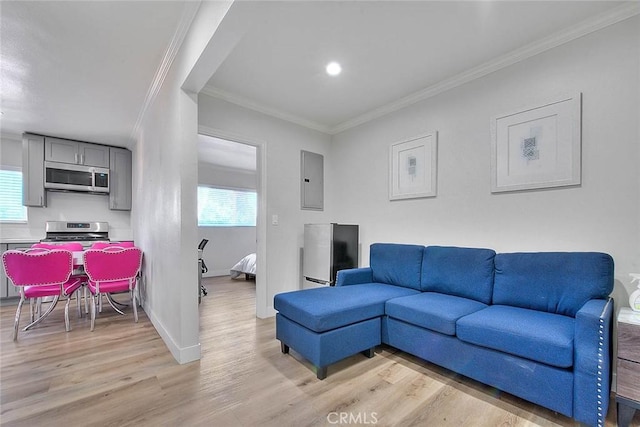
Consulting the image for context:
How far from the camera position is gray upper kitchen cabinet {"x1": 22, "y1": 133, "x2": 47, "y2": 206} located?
13.4 ft

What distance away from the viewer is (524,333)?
5.37 ft

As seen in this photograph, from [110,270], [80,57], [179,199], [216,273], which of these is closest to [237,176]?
[216,273]

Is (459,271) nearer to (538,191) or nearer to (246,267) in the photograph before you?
(538,191)

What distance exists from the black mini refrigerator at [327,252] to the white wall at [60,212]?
367cm

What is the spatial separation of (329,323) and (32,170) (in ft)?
16.7

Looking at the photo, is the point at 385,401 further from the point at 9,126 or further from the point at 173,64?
the point at 9,126

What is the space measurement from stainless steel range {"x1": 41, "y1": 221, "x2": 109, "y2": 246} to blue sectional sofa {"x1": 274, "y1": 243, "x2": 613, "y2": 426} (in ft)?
13.8

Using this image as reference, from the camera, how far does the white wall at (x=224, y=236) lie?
20.4ft

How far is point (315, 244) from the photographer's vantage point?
3.49m

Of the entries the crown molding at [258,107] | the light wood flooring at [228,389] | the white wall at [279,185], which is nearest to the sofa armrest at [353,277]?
the light wood flooring at [228,389]

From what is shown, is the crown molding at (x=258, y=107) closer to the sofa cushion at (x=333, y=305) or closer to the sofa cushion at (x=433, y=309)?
the sofa cushion at (x=333, y=305)

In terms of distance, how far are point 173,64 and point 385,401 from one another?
121 inches

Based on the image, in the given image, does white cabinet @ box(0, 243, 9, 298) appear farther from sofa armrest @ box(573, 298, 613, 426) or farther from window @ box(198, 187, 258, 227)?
sofa armrest @ box(573, 298, 613, 426)

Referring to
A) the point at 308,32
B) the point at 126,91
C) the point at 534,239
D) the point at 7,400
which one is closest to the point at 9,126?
the point at 126,91
